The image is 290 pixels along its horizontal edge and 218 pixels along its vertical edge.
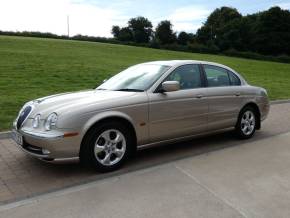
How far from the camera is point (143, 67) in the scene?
22.8ft

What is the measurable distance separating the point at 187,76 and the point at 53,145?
2.62 meters

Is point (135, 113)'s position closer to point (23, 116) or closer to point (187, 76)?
point (187, 76)

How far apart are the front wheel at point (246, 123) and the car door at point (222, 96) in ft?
0.58

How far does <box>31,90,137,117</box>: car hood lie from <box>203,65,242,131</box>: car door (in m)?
1.62

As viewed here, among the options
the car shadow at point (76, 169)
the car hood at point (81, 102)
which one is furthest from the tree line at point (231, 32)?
the car hood at point (81, 102)

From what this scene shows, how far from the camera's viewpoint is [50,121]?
17.3 ft

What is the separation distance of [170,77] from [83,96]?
Result: 4.59 feet

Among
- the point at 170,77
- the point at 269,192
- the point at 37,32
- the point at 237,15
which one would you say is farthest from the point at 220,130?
the point at 237,15

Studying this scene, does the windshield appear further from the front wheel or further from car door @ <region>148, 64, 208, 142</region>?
the front wheel

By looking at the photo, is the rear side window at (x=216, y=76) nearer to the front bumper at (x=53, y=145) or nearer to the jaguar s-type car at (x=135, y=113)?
the jaguar s-type car at (x=135, y=113)

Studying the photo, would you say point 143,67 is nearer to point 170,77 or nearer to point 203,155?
point 170,77

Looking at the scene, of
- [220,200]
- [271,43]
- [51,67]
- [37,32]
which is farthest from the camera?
[271,43]

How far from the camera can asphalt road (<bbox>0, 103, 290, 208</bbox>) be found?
5015mm

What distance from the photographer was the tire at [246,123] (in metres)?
7.61
